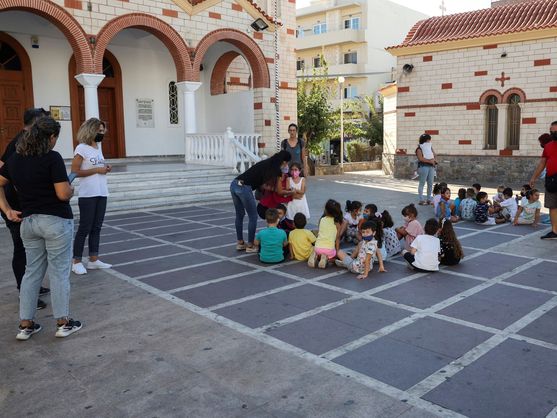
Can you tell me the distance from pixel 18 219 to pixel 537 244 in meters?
6.97

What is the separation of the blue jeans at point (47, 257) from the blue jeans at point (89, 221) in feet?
6.51

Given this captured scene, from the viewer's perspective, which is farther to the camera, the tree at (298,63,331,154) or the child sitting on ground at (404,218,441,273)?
the tree at (298,63,331,154)

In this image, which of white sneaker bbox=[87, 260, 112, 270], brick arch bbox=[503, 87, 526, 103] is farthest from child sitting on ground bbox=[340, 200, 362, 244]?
brick arch bbox=[503, 87, 526, 103]

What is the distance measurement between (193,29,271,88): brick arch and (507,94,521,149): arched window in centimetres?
833

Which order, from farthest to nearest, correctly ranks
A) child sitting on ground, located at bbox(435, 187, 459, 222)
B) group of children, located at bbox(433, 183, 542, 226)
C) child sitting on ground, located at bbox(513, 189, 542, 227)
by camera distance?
child sitting on ground, located at bbox(435, 187, 459, 222) → group of children, located at bbox(433, 183, 542, 226) → child sitting on ground, located at bbox(513, 189, 542, 227)

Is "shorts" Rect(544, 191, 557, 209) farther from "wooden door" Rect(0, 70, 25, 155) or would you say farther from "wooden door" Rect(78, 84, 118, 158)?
"wooden door" Rect(0, 70, 25, 155)

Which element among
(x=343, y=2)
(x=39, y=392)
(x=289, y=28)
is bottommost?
(x=39, y=392)

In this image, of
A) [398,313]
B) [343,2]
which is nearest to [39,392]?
[398,313]

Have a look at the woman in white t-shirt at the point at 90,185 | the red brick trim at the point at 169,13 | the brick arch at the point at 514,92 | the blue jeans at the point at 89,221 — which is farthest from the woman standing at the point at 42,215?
the brick arch at the point at 514,92

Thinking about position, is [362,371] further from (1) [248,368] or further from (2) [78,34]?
(2) [78,34]

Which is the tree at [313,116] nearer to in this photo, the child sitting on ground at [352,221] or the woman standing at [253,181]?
the child sitting on ground at [352,221]

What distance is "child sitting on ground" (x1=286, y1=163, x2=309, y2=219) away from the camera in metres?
7.38

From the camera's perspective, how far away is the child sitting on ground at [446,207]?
9438 millimetres

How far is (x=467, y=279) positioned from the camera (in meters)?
5.95
